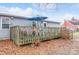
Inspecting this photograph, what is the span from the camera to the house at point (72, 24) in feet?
8.27

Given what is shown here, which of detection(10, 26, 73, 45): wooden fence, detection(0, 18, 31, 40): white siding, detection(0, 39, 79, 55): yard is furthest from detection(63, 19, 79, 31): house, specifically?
detection(0, 18, 31, 40): white siding

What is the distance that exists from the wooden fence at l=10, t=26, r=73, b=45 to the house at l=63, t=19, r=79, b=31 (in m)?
0.11

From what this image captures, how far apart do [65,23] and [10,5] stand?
0.92 metres

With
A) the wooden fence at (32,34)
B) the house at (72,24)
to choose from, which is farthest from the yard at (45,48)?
the house at (72,24)

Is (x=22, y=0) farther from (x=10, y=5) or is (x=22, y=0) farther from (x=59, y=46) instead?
(x=59, y=46)

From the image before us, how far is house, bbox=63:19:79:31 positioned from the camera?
2520 mm

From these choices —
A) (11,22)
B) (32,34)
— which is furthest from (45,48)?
(11,22)

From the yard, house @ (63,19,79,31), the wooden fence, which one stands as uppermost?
house @ (63,19,79,31)

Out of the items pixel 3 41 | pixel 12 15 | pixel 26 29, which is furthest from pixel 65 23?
pixel 3 41

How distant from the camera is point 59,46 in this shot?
2.56m

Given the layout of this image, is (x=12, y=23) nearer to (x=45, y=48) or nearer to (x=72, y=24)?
(x=45, y=48)

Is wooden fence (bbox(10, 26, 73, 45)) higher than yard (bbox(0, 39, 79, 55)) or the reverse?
higher

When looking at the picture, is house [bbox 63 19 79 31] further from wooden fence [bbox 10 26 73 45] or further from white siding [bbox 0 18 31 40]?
white siding [bbox 0 18 31 40]
